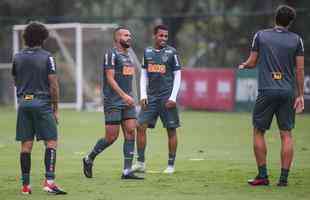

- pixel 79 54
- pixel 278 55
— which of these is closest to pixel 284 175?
pixel 278 55

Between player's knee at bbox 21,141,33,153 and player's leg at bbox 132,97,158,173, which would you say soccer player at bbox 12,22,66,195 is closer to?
player's knee at bbox 21,141,33,153

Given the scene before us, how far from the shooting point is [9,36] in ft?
119

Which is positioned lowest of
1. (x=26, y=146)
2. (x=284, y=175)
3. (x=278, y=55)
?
(x=284, y=175)

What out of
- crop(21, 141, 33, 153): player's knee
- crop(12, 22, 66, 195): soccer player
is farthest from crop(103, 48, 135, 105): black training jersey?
crop(21, 141, 33, 153): player's knee

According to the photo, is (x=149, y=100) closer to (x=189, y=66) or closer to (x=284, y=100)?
(x=284, y=100)

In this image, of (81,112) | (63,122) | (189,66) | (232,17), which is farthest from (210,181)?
(232,17)

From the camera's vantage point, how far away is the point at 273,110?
39.1 ft

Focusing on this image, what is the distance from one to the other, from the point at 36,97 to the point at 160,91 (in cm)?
291

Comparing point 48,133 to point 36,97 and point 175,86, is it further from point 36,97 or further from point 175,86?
point 175,86

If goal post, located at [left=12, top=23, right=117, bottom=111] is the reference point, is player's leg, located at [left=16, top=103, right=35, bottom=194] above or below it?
above

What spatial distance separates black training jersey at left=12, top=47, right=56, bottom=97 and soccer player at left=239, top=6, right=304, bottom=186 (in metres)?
2.47

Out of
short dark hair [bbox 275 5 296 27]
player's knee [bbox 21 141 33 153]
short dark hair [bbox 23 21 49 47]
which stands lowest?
player's knee [bbox 21 141 33 153]

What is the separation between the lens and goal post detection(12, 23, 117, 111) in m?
32.5

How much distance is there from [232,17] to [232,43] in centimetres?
132
